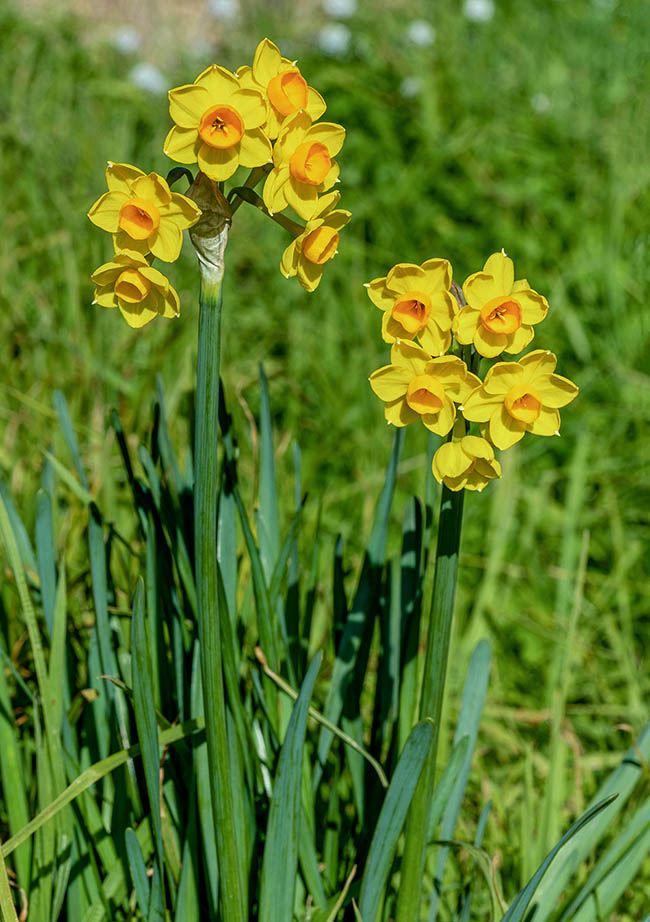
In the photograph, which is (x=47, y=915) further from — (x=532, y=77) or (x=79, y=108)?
(x=532, y=77)

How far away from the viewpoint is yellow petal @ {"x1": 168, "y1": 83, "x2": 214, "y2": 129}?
2.35 feet

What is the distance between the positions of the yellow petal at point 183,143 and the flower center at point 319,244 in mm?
103

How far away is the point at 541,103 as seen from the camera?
11.7 feet

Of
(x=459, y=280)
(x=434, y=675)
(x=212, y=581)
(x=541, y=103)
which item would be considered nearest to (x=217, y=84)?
(x=212, y=581)

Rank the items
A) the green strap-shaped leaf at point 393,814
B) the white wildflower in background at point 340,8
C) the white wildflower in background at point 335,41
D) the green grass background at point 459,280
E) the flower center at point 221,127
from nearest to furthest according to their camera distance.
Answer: the flower center at point 221,127 < the green strap-shaped leaf at point 393,814 < the green grass background at point 459,280 < the white wildflower in background at point 335,41 < the white wildflower in background at point 340,8

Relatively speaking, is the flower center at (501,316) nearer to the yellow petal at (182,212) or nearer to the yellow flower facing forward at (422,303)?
the yellow flower facing forward at (422,303)

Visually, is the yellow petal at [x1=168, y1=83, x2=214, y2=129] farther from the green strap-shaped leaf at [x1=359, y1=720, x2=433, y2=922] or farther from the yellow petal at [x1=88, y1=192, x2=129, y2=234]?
the green strap-shaped leaf at [x1=359, y1=720, x2=433, y2=922]

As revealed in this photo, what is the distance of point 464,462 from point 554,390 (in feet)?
0.30

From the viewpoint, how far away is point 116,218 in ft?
2.48

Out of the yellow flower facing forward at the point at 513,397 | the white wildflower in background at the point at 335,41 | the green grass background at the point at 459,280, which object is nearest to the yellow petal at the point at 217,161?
the yellow flower facing forward at the point at 513,397

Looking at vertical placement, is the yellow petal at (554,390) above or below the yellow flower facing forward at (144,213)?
below

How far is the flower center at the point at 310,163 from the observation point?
0.74m

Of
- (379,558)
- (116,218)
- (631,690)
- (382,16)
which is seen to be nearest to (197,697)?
(379,558)

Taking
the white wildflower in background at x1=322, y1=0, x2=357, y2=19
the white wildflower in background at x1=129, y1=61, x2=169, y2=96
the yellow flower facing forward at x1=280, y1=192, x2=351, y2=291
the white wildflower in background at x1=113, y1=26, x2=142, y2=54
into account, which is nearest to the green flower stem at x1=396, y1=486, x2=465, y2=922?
the yellow flower facing forward at x1=280, y1=192, x2=351, y2=291
